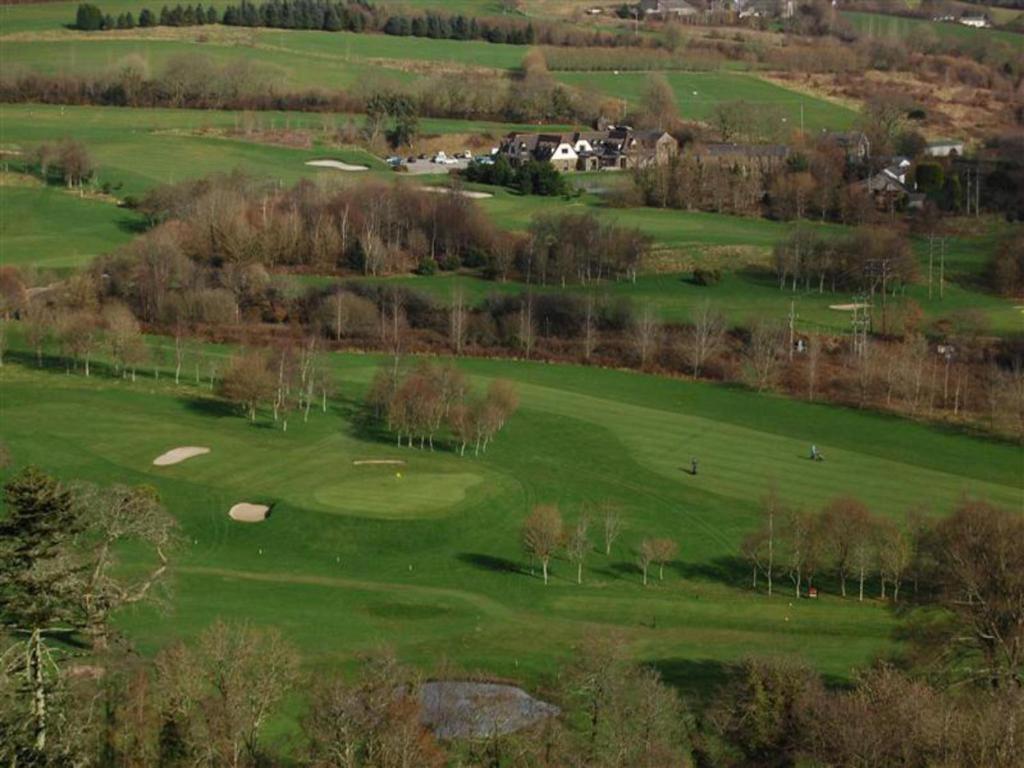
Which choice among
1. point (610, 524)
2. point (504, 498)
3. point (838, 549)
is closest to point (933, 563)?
point (838, 549)

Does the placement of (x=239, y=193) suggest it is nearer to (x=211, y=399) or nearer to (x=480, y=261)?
(x=480, y=261)

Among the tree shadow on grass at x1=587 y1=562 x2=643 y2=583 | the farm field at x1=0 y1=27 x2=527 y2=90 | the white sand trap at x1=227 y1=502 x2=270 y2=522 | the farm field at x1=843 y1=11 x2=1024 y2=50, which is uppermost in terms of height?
the farm field at x1=843 y1=11 x2=1024 y2=50

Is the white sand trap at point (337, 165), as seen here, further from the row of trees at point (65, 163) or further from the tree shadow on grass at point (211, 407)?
the tree shadow on grass at point (211, 407)

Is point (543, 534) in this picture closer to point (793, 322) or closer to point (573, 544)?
point (573, 544)

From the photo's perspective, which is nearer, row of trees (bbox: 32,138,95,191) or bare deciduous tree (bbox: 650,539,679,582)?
bare deciduous tree (bbox: 650,539,679,582)

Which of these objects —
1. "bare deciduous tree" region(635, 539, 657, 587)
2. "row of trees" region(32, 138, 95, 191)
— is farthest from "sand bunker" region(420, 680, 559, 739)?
"row of trees" region(32, 138, 95, 191)

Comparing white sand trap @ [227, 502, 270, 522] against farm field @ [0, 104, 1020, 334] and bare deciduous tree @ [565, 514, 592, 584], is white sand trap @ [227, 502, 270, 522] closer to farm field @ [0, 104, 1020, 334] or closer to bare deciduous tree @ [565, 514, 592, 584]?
bare deciduous tree @ [565, 514, 592, 584]

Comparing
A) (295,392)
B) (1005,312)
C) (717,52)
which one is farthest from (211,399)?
(717,52)

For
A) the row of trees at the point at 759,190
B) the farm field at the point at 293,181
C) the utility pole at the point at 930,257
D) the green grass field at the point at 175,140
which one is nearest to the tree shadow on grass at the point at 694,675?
the farm field at the point at 293,181
